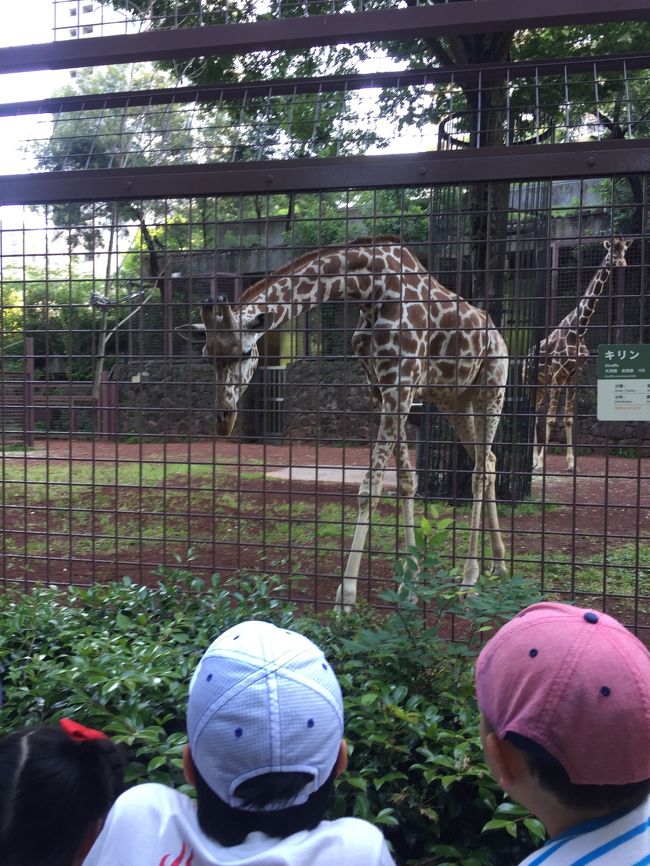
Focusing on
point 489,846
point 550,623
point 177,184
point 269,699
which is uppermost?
point 177,184

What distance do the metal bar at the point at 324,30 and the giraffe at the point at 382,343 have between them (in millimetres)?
962

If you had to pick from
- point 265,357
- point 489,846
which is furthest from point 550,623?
point 265,357

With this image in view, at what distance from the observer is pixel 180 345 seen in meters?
16.2

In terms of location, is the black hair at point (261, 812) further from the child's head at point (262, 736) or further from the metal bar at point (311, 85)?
the metal bar at point (311, 85)

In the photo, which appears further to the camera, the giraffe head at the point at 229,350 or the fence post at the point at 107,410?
the giraffe head at the point at 229,350

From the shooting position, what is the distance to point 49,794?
164cm

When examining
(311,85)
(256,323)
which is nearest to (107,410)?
(256,323)

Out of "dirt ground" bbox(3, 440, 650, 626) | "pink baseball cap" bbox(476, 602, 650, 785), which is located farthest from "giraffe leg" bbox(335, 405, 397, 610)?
"pink baseball cap" bbox(476, 602, 650, 785)

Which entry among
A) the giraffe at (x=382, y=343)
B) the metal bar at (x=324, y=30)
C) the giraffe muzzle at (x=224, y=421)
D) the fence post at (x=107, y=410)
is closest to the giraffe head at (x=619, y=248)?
the giraffe at (x=382, y=343)

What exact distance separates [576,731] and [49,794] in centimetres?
107

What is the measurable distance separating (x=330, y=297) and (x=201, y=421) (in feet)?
33.0

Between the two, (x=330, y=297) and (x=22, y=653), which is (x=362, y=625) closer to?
(x=22, y=653)

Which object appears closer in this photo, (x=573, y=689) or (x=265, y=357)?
(x=573, y=689)

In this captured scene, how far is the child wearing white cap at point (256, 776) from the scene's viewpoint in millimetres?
1331
